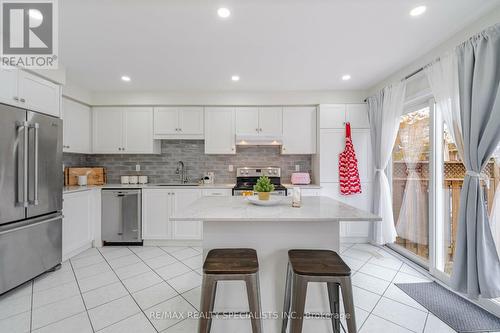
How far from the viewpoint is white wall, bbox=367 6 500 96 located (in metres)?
1.80

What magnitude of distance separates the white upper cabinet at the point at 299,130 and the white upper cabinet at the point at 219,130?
930mm

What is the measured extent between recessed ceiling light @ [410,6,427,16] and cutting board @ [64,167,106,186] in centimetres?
469

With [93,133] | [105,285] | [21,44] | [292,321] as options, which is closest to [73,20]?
[21,44]

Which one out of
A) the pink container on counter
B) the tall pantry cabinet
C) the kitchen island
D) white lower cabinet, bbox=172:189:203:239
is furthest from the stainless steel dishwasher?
the tall pantry cabinet

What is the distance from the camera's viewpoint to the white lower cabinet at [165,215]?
11.5 feet

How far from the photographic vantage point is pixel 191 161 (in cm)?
414

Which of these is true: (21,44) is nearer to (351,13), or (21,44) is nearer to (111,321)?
(111,321)

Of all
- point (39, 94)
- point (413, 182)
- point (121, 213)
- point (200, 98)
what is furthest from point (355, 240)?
point (39, 94)

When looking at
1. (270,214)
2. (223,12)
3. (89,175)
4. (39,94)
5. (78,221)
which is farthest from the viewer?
(89,175)

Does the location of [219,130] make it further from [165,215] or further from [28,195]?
[28,195]

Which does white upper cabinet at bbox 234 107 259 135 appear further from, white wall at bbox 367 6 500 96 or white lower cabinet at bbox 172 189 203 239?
white wall at bbox 367 6 500 96

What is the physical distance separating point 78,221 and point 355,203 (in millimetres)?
4174

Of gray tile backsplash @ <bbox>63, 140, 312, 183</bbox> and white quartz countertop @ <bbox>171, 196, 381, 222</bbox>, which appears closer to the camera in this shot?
white quartz countertop @ <bbox>171, 196, 381, 222</bbox>

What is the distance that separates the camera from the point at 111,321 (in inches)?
70.7
